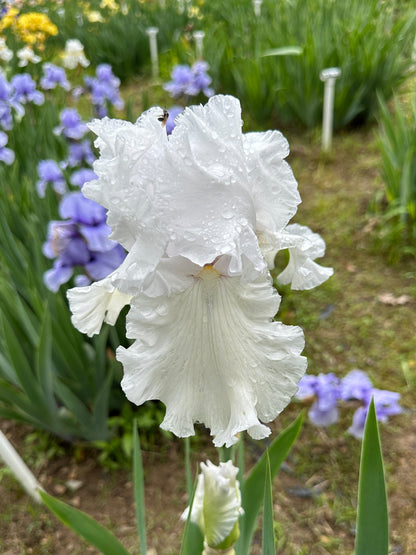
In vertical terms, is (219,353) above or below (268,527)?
above

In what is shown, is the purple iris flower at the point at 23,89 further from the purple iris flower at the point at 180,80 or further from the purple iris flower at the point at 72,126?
the purple iris flower at the point at 180,80

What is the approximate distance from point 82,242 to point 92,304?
1.68 feet

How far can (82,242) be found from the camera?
1165mm

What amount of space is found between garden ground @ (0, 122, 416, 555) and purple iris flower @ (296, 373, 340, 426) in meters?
0.17

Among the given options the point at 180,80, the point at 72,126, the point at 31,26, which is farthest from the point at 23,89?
the point at 31,26

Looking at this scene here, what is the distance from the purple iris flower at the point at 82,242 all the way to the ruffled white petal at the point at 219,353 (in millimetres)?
585

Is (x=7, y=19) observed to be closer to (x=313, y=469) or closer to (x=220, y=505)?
(x=313, y=469)

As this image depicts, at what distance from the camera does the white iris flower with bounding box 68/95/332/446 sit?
528 mm

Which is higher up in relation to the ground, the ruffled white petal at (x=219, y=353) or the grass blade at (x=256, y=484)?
the ruffled white petal at (x=219, y=353)

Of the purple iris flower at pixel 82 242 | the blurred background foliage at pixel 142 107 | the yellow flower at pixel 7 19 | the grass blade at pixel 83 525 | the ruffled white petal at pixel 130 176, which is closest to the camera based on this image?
the ruffled white petal at pixel 130 176

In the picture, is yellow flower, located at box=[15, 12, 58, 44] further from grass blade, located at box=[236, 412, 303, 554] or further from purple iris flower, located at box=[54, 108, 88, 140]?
grass blade, located at box=[236, 412, 303, 554]

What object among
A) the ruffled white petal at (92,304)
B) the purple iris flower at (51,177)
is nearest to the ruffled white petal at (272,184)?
the ruffled white petal at (92,304)

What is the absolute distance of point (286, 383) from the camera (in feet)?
1.97

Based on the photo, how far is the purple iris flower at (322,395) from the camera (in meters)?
1.42
